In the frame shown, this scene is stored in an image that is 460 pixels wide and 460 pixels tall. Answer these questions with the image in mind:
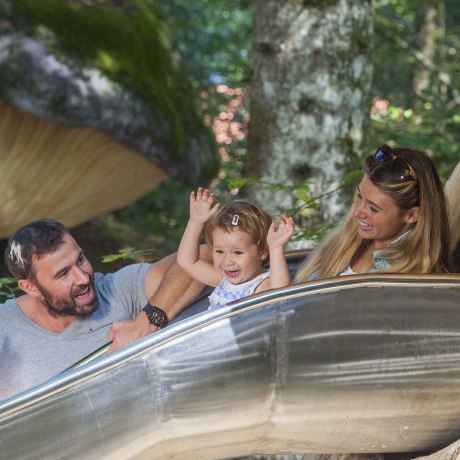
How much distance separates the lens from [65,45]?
3168mm

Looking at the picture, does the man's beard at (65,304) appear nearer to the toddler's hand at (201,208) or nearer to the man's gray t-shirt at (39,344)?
A: the man's gray t-shirt at (39,344)

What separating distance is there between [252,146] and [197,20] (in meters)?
3.51

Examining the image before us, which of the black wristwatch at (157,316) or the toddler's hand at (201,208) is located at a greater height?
the toddler's hand at (201,208)

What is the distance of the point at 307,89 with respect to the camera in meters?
3.34

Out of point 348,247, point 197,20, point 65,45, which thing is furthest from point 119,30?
point 197,20

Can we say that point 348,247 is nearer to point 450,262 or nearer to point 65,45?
point 450,262

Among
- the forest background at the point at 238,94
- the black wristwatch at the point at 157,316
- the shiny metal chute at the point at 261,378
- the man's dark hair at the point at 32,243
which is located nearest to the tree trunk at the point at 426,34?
the forest background at the point at 238,94

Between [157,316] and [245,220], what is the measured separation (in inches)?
14.5

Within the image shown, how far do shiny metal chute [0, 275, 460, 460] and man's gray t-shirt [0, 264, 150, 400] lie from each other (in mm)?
487

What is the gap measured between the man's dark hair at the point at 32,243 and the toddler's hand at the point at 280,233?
1.74 ft

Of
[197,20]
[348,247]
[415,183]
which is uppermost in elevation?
[415,183]

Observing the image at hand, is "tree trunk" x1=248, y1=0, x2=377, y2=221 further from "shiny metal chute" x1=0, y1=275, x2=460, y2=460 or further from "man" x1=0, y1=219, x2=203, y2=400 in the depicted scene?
"shiny metal chute" x1=0, y1=275, x2=460, y2=460

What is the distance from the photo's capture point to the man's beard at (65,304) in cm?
233

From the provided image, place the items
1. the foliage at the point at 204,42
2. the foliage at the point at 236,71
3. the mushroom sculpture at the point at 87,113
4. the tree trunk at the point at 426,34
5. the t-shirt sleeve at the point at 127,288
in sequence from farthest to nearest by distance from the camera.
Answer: the tree trunk at the point at 426,34, the foliage at the point at 204,42, the foliage at the point at 236,71, the mushroom sculpture at the point at 87,113, the t-shirt sleeve at the point at 127,288
